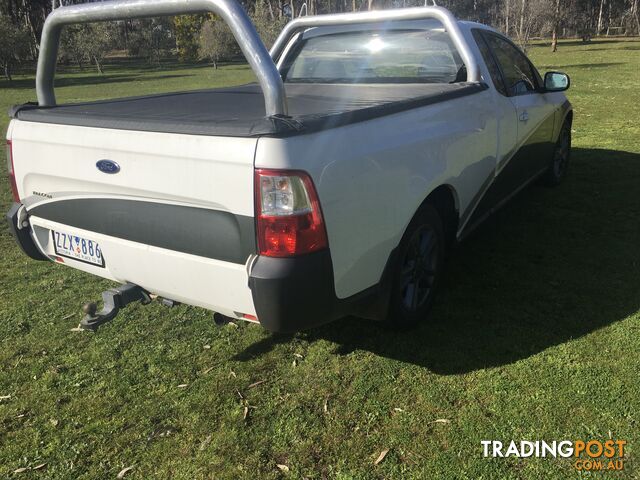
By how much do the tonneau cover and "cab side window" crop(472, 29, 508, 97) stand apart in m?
0.35

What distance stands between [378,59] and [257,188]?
289 cm

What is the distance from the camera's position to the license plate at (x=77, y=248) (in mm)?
2920

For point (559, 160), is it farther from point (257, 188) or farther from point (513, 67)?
point (257, 188)

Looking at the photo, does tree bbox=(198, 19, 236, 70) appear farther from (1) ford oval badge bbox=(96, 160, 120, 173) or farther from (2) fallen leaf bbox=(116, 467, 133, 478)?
(2) fallen leaf bbox=(116, 467, 133, 478)

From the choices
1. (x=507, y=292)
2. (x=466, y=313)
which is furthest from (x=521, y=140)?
(x=466, y=313)

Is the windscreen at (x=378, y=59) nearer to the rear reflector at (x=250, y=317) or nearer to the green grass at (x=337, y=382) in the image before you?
the green grass at (x=337, y=382)

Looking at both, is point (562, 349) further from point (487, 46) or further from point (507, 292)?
point (487, 46)

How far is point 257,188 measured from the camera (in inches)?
88.4

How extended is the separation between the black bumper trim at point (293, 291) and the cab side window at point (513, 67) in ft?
9.49

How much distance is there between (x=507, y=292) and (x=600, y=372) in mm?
1055

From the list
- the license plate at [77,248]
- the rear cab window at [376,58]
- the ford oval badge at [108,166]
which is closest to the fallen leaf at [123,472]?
the license plate at [77,248]

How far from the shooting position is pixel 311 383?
3064mm

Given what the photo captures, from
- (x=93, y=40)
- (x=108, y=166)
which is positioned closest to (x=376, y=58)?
(x=108, y=166)

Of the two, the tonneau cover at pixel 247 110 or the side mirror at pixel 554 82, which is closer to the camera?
the tonneau cover at pixel 247 110
